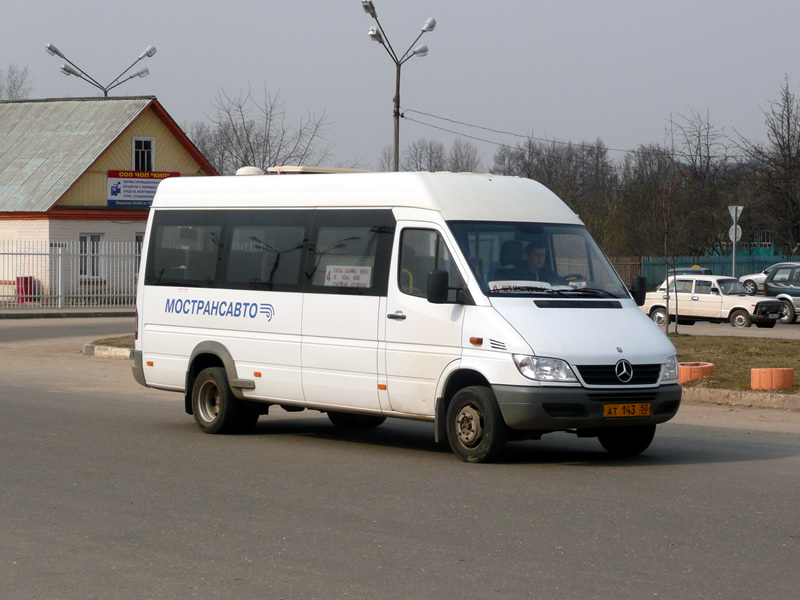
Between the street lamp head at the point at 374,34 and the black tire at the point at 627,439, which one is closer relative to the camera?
the black tire at the point at 627,439

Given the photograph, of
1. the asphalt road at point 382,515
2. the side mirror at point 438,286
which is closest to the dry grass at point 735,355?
the asphalt road at point 382,515

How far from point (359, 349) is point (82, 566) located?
4.62 meters

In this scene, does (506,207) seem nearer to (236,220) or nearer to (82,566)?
(236,220)

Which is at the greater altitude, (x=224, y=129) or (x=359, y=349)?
(x=224, y=129)

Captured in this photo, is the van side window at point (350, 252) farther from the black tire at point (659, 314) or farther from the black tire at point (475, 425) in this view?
the black tire at point (659, 314)

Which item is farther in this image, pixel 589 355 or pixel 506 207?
pixel 506 207

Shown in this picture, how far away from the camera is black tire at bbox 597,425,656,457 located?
1027cm

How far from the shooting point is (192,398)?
39.6ft

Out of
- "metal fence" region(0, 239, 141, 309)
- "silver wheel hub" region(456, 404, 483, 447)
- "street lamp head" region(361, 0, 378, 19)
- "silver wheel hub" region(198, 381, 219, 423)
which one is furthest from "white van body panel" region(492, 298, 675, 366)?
"metal fence" region(0, 239, 141, 309)

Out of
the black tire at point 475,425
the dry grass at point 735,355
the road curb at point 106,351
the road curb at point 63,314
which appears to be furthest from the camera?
the road curb at point 63,314

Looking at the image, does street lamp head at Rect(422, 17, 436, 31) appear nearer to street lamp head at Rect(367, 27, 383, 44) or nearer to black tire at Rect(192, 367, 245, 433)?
street lamp head at Rect(367, 27, 383, 44)

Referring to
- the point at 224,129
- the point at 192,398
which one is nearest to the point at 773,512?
the point at 192,398

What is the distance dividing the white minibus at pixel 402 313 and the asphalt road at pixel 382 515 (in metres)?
0.47

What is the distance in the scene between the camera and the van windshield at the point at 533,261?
9992mm
